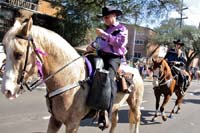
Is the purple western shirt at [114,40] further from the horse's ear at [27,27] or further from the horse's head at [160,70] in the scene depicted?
the horse's head at [160,70]

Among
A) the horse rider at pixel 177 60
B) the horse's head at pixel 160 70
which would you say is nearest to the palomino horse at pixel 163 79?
the horse's head at pixel 160 70

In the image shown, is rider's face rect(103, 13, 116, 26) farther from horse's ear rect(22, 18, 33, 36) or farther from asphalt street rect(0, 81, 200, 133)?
asphalt street rect(0, 81, 200, 133)

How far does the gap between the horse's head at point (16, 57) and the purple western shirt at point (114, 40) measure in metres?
1.18

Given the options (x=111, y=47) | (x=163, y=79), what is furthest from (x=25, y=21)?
(x=163, y=79)

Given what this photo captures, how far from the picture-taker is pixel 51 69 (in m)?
4.30

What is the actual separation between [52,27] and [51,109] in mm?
31760

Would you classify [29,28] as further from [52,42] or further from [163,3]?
[163,3]

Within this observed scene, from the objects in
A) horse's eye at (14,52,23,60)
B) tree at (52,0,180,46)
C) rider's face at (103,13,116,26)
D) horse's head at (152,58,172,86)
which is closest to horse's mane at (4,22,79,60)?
horse's eye at (14,52,23,60)

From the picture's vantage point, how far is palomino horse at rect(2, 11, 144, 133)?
12.4 feet

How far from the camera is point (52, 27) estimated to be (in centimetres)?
3562

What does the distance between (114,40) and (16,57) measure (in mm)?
1444

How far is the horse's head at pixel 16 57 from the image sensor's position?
3.73 m

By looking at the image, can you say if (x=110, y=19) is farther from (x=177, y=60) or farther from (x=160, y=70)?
(x=177, y=60)

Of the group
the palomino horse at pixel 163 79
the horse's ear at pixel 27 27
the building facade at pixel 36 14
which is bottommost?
the palomino horse at pixel 163 79
